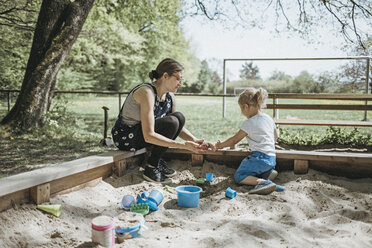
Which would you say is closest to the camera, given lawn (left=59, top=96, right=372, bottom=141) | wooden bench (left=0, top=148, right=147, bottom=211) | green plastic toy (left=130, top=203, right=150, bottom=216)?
wooden bench (left=0, top=148, right=147, bottom=211)

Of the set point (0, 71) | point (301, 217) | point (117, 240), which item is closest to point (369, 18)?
point (301, 217)

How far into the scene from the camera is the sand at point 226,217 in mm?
1758

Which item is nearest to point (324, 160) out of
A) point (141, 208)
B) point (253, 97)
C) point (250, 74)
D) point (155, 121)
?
point (253, 97)

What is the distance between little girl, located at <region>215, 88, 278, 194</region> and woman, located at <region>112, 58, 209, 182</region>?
17.8 inches

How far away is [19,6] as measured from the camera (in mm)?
8562

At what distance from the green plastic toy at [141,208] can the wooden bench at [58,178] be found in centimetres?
52

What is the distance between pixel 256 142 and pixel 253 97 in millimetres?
409

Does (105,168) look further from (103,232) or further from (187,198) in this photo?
(103,232)

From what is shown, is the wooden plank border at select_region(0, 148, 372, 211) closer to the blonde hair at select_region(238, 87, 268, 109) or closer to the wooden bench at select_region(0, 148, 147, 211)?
the wooden bench at select_region(0, 148, 147, 211)

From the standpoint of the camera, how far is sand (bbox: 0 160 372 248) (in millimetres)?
1758

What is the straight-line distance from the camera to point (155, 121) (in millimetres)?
2953

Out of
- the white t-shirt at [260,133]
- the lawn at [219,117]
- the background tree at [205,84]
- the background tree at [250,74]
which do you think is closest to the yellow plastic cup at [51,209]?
the white t-shirt at [260,133]

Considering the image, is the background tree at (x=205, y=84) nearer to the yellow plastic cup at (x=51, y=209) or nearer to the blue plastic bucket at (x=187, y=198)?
the blue plastic bucket at (x=187, y=198)

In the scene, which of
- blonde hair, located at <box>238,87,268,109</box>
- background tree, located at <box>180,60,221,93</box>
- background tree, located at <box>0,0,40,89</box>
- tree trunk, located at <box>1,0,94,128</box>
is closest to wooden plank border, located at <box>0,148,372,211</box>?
blonde hair, located at <box>238,87,268,109</box>
